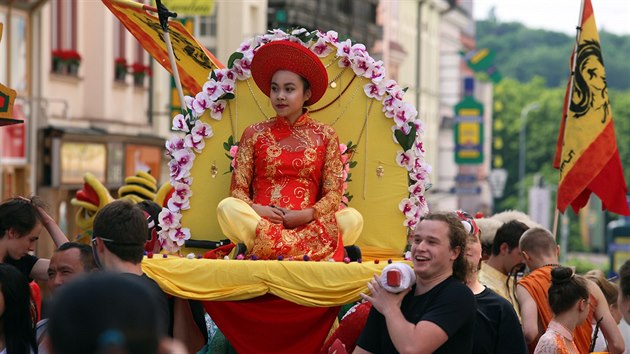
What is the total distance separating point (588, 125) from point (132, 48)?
2055cm

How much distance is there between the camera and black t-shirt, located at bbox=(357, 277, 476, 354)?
618cm

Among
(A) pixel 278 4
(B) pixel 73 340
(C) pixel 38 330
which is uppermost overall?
(A) pixel 278 4

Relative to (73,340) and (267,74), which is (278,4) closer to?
(267,74)

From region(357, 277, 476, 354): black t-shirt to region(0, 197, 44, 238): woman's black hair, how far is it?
2212 millimetres

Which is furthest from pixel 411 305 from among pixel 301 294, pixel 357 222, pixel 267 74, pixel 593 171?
pixel 593 171

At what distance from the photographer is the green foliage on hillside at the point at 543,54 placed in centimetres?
15388

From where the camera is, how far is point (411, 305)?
249 inches

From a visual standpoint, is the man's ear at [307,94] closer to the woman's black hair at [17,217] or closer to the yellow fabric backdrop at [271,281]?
the yellow fabric backdrop at [271,281]

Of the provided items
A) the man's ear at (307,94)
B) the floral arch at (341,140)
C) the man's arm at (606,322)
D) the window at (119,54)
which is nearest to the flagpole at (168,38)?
the floral arch at (341,140)

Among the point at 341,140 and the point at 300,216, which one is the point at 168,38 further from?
the point at 300,216

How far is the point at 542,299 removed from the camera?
8453mm

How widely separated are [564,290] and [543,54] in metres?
150

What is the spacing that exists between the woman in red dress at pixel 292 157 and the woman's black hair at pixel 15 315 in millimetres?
2444

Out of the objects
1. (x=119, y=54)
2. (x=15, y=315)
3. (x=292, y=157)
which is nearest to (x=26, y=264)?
(x=292, y=157)
